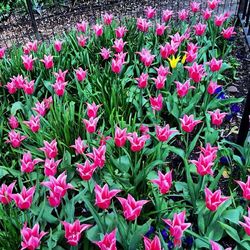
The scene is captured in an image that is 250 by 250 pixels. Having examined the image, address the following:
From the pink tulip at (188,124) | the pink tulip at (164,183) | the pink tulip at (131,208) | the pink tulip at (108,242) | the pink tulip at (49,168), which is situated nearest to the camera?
the pink tulip at (108,242)

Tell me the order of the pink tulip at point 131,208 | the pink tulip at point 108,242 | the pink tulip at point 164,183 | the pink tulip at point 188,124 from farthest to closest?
1. the pink tulip at point 188,124
2. the pink tulip at point 164,183
3. the pink tulip at point 131,208
4. the pink tulip at point 108,242

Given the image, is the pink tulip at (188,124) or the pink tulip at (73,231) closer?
the pink tulip at (73,231)

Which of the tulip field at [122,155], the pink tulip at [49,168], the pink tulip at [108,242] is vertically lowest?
the tulip field at [122,155]

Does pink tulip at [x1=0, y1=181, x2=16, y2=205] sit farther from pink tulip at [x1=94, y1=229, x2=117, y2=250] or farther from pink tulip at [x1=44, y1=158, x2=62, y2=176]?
pink tulip at [x1=94, y1=229, x2=117, y2=250]

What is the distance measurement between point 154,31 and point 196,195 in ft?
6.39

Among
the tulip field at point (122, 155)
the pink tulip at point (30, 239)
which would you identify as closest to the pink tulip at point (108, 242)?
the tulip field at point (122, 155)

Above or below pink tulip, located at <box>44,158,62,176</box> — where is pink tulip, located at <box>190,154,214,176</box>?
below

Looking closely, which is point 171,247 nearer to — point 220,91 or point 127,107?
point 127,107

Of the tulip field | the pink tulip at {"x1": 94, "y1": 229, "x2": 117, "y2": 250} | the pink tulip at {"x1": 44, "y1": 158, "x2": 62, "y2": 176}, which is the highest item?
the pink tulip at {"x1": 44, "y1": 158, "x2": 62, "y2": 176}

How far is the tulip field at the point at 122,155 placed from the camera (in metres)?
1.64

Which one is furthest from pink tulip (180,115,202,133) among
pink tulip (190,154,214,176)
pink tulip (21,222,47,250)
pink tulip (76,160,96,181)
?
pink tulip (21,222,47,250)

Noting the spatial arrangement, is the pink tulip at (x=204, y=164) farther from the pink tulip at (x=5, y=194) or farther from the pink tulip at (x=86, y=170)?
the pink tulip at (x=5, y=194)

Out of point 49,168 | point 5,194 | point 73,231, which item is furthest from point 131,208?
point 5,194

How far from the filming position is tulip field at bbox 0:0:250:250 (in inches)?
64.6
